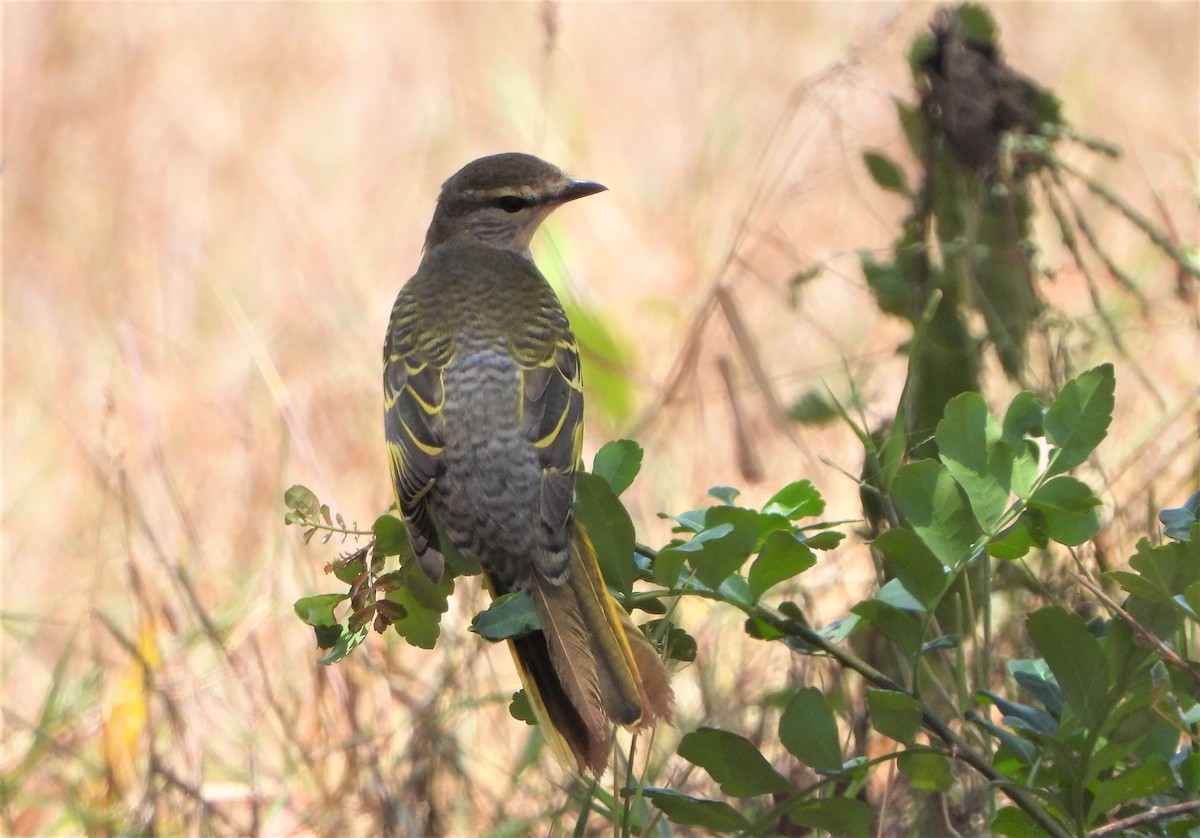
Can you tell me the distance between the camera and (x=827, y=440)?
4.73 m

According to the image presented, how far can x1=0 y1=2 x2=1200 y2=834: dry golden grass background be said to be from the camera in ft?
11.4

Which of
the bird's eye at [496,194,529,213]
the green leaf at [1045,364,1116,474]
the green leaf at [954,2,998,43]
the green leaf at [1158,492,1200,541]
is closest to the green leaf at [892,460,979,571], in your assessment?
the green leaf at [1045,364,1116,474]

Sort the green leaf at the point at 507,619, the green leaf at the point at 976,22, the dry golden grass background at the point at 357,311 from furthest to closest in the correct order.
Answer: the dry golden grass background at the point at 357,311 < the green leaf at the point at 976,22 < the green leaf at the point at 507,619

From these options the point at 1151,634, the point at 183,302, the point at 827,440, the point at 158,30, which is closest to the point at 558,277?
the point at 827,440

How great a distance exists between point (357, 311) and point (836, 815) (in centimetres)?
423

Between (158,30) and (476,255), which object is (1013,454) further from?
(158,30)

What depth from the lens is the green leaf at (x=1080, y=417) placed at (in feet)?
6.02

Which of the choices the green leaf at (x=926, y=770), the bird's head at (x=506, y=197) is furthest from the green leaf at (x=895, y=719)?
the bird's head at (x=506, y=197)

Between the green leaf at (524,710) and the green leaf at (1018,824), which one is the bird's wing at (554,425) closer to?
the green leaf at (524,710)

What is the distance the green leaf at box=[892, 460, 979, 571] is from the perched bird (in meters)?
0.43

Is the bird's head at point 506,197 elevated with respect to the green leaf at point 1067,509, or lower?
elevated

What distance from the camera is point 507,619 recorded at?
2094mm

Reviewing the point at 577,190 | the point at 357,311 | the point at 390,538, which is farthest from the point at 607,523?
the point at 357,311

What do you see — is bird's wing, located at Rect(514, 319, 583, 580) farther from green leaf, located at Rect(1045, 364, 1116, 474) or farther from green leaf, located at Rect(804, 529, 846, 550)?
green leaf, located at Rect(1045, 364, 1116, 474)
